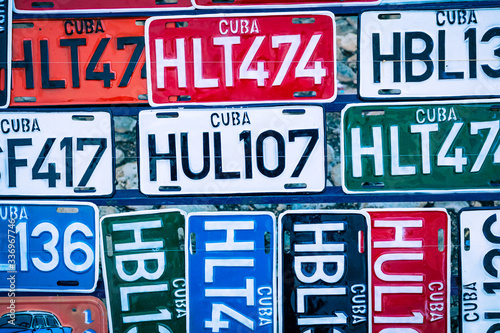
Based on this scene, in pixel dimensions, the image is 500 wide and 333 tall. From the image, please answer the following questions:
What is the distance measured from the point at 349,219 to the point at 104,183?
33.1 inches

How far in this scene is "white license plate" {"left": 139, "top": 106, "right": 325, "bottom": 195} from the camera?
1164 millimetres

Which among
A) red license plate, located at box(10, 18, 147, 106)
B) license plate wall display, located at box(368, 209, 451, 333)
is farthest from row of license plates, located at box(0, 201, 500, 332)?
red license plate, located at box(10, 18, 147, 106)

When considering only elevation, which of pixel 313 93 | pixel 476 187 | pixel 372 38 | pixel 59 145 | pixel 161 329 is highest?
pixel 372 38

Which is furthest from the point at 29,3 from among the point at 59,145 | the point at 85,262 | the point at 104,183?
the point at 85,262

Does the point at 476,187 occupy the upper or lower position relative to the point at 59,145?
lower

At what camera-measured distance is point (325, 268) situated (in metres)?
1.18

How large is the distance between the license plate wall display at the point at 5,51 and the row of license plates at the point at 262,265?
39cm

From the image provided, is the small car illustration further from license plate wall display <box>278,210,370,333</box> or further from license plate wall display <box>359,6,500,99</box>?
license plate wall display <box>359,6,500,99</box>

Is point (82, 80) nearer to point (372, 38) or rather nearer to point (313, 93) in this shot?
point (313, 93)

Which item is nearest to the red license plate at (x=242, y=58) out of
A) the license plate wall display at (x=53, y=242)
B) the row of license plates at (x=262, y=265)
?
the row of license plates at (x=262, y=265)

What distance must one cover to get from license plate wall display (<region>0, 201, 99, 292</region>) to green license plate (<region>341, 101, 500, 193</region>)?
946mm

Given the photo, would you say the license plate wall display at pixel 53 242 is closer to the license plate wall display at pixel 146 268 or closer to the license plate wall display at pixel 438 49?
the license plate wall display at pixel 146 268

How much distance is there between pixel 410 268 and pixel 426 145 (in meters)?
0.41

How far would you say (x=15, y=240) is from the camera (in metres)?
1.21
